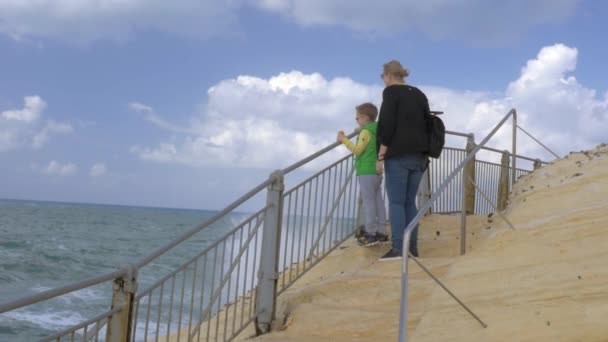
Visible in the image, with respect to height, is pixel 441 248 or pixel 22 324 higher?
pixel 441 248

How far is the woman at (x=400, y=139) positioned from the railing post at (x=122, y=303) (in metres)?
2.90

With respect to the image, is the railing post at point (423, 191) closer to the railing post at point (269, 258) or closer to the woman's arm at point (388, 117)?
the woman's arm at point (388, 117)

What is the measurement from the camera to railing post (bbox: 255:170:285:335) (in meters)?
5.59

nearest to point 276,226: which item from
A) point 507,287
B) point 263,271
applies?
point 263,271

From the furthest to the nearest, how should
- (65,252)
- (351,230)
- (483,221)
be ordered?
(65,252), (483,221), (351,230)

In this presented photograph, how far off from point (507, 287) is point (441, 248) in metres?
3.31

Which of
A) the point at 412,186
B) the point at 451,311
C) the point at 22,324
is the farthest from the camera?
the point at 22,324

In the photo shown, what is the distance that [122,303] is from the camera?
153 inches

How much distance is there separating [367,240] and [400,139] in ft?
6.07

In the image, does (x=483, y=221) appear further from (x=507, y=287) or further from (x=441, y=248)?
(x=507, y=287)

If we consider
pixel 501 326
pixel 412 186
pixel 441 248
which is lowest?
pixel 501 326

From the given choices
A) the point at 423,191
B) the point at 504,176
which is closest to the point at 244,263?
the point at 423,191

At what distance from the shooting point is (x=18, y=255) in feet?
87.4

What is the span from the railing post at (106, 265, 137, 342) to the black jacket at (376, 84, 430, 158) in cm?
294
